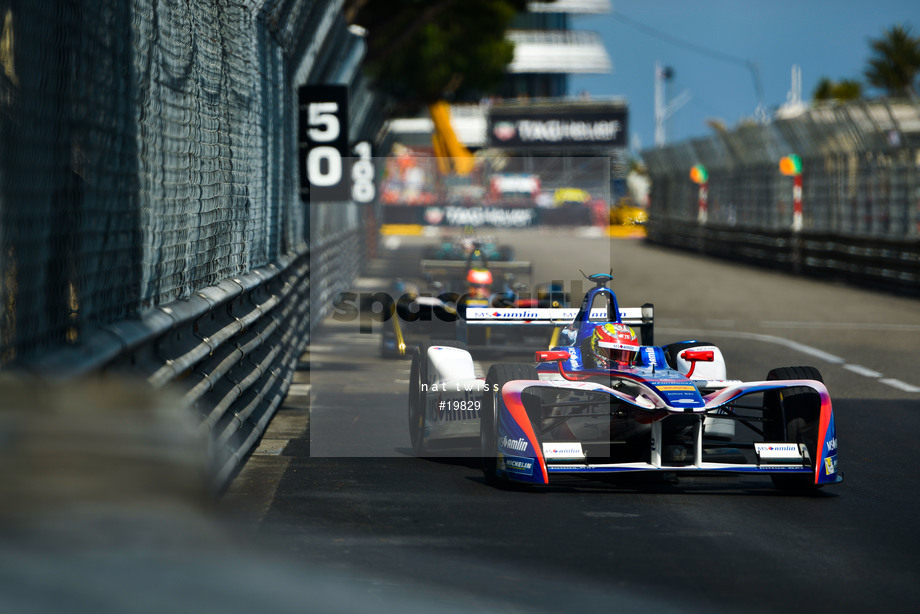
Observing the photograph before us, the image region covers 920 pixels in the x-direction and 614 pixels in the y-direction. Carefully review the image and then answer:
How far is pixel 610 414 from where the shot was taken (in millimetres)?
7230

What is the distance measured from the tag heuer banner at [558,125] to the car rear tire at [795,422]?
224ft

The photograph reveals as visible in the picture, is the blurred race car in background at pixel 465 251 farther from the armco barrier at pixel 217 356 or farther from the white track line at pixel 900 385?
the armco barrier at pixel 217 356

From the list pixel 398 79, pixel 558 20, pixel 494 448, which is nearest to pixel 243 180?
pixel 494 448

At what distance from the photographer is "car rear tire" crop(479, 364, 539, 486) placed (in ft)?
23.4

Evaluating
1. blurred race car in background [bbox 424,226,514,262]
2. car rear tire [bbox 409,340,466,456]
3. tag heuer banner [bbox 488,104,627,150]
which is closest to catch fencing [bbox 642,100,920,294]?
blurred race car in background [bbox 424,226,514,262]

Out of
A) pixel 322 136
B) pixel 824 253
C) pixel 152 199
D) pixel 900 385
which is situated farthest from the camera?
pixel 824 253

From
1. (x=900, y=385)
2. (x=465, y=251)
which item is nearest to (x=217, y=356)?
(x=900, y=385)

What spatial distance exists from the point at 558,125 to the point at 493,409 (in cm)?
6893

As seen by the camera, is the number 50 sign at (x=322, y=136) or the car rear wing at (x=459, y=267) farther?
the car rear wing at (x=459, y=267)

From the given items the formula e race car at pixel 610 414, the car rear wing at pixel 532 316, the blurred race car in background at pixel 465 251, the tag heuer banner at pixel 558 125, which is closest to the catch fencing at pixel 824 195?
the blurred race car in background at pixel 465 251

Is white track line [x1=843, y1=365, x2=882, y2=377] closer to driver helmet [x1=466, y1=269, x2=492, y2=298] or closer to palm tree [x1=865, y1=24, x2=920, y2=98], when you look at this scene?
driver helmet [x1=466, y1=269, x2=492, y2=298]

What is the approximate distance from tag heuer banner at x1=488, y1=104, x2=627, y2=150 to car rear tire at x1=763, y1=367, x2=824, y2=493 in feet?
224

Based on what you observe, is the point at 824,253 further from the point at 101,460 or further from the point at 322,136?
the point at 101,460

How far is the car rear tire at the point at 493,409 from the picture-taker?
23.4ft
